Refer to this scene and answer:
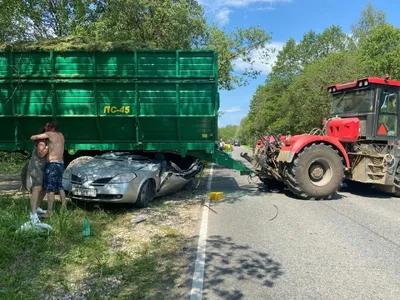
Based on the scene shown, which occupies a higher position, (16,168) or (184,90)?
(184,90)

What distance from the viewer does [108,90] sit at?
26.4ft

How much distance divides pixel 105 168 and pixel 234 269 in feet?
12.4

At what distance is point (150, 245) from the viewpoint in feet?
16.8

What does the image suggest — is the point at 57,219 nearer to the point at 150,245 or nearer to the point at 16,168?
the point at 150,245

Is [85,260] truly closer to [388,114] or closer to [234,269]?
[234,269]

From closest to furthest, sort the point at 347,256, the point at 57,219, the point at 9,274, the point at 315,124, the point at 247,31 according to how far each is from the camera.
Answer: the point at 9,274, the point at 347,256, the point at 57,219, the point at 247,31, the point at 315,124

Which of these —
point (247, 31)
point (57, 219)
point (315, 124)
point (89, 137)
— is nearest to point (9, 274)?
point (57, 219)

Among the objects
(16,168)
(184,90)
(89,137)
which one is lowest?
(16,168)

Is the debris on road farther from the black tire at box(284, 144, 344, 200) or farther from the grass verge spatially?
the black tire at box(284, 144, 344, 200)

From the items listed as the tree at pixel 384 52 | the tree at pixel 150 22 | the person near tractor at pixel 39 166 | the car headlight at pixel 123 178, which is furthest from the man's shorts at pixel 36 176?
the tree at pixel 384 52

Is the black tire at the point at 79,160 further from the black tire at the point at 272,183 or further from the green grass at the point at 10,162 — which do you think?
the green grass at the point at 10,162

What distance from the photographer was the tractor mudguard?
858cm

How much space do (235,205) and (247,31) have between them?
13.3 meters

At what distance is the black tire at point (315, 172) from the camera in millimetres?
8562
